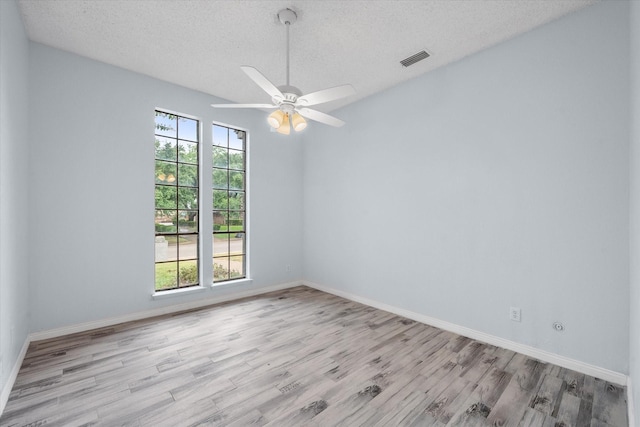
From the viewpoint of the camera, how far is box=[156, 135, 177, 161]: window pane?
13.0ft

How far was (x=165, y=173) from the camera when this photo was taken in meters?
4.00

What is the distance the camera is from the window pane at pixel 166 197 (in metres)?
3.94

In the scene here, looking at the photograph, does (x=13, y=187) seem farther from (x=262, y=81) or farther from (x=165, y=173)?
(x=262, y=81)

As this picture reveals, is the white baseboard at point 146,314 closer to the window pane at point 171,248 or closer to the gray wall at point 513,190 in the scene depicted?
the window pane at point 171,248

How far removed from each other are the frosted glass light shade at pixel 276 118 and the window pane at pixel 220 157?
7.43ft

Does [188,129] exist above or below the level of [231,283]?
above

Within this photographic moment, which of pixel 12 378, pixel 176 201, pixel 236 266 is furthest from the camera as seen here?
pixel 236 266

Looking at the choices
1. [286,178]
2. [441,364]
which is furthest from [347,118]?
[441,364]

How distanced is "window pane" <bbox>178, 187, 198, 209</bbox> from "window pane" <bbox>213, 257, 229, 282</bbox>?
36.2 inches

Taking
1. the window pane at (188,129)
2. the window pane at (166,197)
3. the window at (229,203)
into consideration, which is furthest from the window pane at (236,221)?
the window pane at (188,129)

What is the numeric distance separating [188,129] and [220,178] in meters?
0.84

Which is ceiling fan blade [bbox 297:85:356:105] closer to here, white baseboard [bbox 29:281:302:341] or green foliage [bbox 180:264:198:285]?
green foliage [bbox 180:264:198:285]

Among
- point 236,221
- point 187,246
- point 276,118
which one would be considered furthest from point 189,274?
point 276,118

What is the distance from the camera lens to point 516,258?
286cm
